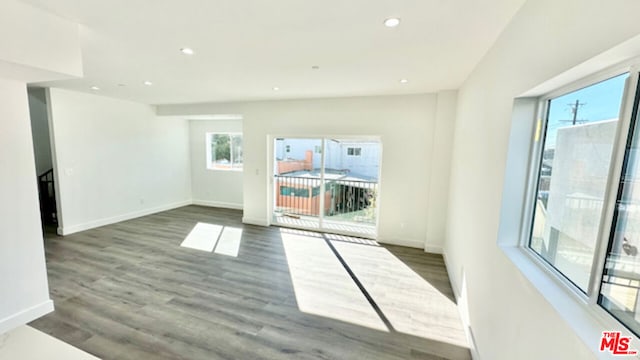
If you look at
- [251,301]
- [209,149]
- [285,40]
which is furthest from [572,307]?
[209,149]

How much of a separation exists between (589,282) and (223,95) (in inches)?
209

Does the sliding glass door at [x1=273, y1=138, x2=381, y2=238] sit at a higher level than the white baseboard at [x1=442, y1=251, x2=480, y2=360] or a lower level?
higher

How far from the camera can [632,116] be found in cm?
97

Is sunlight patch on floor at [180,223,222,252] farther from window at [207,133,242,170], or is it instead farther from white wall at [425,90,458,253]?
white wall at [425,90,458,253]

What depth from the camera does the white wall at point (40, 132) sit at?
18.9 ft

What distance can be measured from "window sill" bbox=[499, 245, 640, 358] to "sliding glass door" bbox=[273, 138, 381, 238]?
367 cm

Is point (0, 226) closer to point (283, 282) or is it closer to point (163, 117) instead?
point (283, 282)

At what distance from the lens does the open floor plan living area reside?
3.94 feet

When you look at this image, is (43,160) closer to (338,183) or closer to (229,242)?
(229,242)

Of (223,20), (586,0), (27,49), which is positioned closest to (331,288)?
(223,20)

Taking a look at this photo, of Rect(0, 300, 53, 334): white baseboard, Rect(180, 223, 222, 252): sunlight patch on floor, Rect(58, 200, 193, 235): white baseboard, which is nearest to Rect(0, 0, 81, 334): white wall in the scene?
Rect(0, 300, 53, 334): white baseboard

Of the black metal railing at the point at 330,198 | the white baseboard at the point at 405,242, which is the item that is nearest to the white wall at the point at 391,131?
the white baseboard at the point at 405,242

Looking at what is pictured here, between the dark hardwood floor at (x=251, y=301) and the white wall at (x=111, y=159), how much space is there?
0.94 meters

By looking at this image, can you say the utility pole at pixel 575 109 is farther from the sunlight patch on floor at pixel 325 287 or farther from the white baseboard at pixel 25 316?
the white baseboard at pixel 25 316
